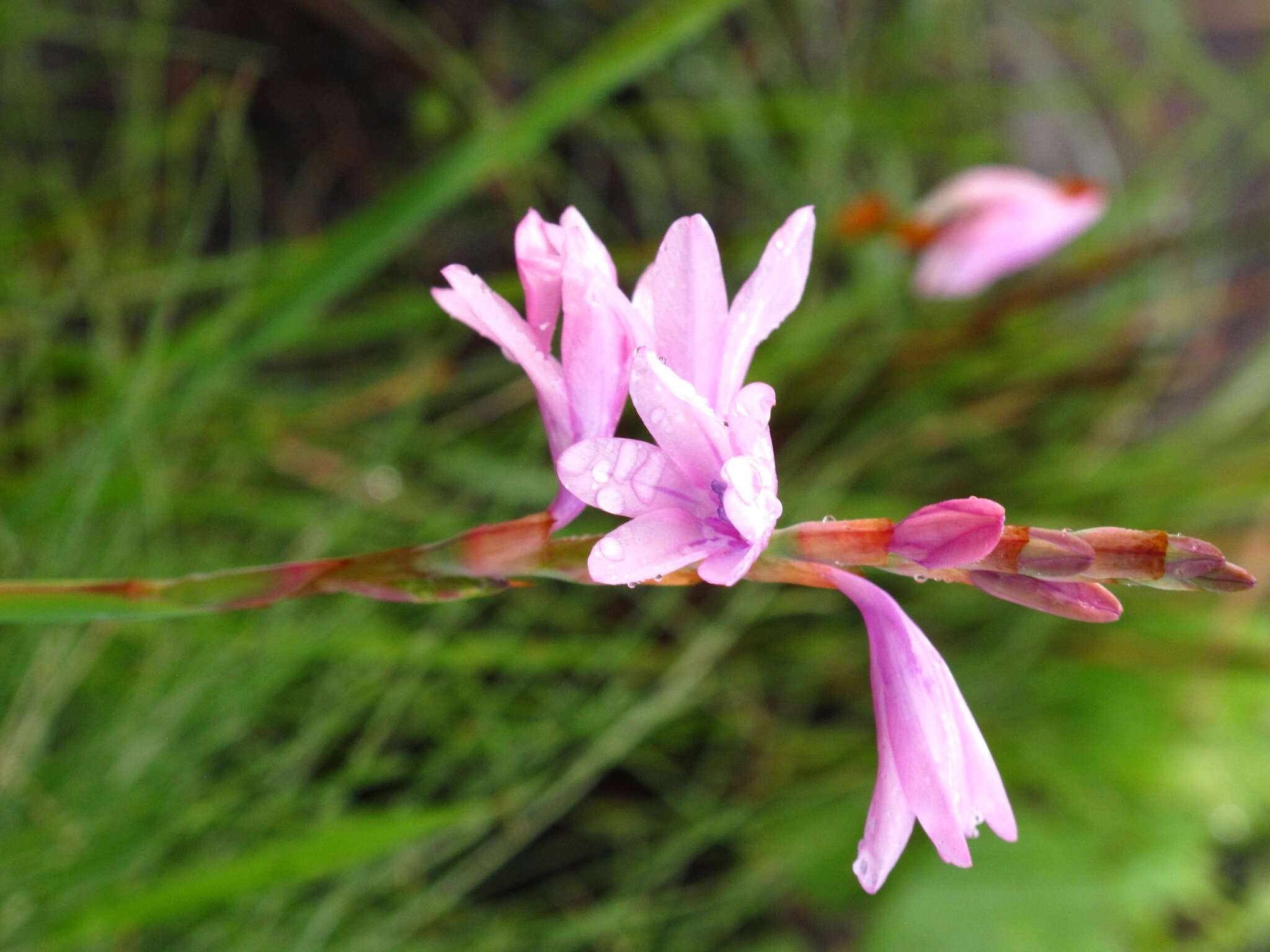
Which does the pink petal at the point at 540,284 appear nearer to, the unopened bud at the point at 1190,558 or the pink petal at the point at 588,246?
the pink petal at the point at 588,246

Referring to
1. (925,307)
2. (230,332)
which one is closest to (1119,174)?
(925,307)

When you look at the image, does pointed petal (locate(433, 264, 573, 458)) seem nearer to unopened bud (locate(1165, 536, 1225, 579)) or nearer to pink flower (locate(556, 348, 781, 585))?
pink flower (locate(556, 348, 781, 585))

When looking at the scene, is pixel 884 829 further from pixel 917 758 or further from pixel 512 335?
pixel 512 335

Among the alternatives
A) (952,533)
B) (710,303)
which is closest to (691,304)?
(710,303)

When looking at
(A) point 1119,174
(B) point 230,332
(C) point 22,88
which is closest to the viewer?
(B) point 230,332

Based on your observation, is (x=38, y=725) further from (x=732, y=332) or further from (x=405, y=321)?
(x=732, y=332)

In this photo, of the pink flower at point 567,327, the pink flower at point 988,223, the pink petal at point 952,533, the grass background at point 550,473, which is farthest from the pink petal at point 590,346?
the pink flower at point 988,223
